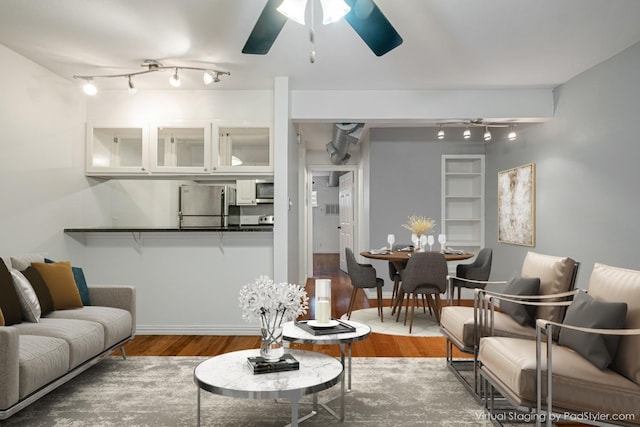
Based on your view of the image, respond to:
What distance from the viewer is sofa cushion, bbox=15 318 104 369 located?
2.86 metres

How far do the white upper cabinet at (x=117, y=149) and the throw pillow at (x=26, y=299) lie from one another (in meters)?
1.80

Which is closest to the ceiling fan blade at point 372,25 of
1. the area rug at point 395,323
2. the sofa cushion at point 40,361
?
the sofa cushion at point 40,361

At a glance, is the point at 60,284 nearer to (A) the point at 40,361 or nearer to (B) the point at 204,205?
(A) the point at 40,361

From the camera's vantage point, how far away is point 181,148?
4.70 meters

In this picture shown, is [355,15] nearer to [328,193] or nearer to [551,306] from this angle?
[551,306]

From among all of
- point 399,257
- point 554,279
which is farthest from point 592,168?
point 399,257

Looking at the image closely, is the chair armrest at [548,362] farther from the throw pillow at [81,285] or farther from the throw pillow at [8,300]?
the throw pillow at [81,285]

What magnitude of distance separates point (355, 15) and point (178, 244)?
325 centimetres

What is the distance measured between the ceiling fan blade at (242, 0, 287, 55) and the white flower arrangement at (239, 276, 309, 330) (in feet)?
4.29

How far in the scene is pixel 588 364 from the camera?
7.16 ft

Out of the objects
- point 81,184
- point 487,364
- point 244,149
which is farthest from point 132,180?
point 487,364

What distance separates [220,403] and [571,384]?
1983 mm

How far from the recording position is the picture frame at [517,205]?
5.46m

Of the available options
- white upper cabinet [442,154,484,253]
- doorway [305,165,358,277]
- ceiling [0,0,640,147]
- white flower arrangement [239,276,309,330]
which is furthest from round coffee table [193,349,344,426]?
doorway [305,165,358,277]
